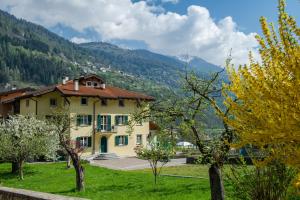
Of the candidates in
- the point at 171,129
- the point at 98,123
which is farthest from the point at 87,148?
the point at 171,129

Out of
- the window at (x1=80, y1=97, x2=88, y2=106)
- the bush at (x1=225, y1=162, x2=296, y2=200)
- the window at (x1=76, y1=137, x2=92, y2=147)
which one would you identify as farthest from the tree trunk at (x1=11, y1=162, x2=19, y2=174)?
the bush at (x1=225, y1=162, x2=296, y2=200)

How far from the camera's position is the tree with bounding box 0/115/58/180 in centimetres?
3534

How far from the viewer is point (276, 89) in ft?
23.7

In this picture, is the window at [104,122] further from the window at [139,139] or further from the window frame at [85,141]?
the window at [139,139]

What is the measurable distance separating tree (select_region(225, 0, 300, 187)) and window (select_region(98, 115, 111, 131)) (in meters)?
53.2

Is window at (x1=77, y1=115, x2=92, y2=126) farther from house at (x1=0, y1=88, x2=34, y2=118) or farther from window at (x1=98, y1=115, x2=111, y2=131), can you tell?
house at (x1=0, y1=88, x2=34, y2=118)

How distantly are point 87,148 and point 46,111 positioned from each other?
7.84 metres

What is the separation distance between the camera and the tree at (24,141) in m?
35.3

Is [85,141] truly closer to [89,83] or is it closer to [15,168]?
[89,83]

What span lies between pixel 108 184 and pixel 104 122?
31557mm

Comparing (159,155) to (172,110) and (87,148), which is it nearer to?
(172,110)

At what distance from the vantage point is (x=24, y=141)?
3559 cm

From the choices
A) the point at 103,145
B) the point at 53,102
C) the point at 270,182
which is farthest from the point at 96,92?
the point at 270,182

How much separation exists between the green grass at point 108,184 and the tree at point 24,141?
1877mm
